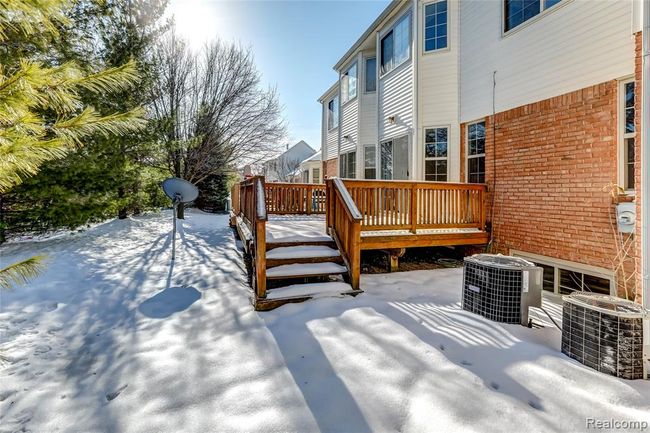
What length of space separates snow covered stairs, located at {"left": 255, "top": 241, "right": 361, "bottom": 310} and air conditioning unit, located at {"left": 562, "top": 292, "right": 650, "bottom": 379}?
262 centimetres

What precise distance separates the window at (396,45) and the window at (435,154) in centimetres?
226

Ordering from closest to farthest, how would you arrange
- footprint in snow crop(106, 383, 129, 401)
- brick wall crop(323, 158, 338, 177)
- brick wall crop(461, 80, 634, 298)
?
footprint in snow crop(106, 383, 129, 401), brick wall crop(461, 80, 634, 298), brick wall crop(323, 158, 338, 177)

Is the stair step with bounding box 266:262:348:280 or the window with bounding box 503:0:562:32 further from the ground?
the window with bounding box 503:0:562:32

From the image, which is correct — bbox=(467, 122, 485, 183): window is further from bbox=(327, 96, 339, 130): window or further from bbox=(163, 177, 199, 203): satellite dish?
bbox=(327, 96, 339, 130): window

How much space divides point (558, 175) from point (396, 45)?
592 cm

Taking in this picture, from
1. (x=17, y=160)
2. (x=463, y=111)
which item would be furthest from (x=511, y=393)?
(x=463, y=111)

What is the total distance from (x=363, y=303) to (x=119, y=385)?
289 cm

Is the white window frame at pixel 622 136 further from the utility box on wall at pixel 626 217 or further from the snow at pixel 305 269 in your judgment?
the snow at pixel 305 269

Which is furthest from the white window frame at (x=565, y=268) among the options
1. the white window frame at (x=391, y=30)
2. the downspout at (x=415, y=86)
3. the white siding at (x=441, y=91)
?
the white window frame at (x=391, y=30)

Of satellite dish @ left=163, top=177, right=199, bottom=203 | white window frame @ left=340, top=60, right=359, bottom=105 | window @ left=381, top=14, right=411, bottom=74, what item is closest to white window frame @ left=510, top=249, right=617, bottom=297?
window @ left=381, top=14, right=411, bottom=74

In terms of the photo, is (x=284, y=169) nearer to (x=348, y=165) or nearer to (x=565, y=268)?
(x=348, y=165)

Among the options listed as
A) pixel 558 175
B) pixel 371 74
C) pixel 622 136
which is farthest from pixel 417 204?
pixel 371 74

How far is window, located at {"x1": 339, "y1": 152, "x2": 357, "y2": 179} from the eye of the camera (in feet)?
38.8

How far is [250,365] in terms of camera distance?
9.92 feet
